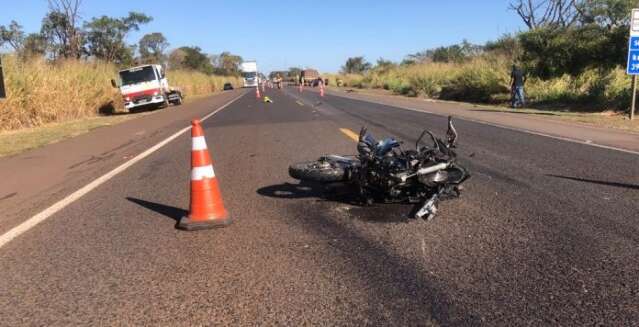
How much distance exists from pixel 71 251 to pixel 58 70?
20.9 m

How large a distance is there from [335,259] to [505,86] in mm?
25259

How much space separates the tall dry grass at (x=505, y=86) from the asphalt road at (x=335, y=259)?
48.9 ft

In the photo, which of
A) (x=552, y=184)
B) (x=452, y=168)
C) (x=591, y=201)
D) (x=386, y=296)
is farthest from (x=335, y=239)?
(x=552, y=184)

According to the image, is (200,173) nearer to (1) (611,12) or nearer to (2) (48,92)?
(2) (48,92)

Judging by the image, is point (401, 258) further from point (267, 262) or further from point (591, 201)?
point (591, 201)

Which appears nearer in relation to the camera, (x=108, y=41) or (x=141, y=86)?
(x=141, y=86)

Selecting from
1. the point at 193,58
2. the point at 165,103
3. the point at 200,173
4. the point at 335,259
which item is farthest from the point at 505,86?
the point at 193,58

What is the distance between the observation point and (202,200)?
539cm

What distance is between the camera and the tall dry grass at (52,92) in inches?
724

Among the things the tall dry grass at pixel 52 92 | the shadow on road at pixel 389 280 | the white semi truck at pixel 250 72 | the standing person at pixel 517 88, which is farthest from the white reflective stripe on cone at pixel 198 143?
the white semi truck at pixel 250 72

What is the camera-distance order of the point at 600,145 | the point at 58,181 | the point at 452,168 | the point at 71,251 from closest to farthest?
1. the point at 71,251
2. the point at 452,168
3. the point at 58,181
4. the point at 600,145

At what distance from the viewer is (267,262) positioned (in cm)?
433

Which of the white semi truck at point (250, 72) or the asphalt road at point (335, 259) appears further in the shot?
the white semi truck at point (250, 72)

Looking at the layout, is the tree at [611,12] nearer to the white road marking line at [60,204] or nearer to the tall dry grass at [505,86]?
the tall dry grass at [505,86]
